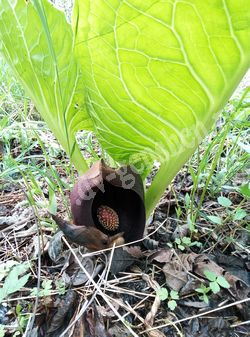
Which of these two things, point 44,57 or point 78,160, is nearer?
point 44,57

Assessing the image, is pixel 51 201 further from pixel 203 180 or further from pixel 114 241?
pixel 203 180

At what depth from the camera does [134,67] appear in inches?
28.5

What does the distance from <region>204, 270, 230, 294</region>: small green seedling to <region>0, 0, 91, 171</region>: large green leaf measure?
0.47 metres

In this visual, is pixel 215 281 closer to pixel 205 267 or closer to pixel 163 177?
pixel 205 267

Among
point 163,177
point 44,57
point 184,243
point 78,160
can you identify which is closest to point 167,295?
point 184,243

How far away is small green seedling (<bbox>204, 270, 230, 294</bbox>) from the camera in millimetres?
820

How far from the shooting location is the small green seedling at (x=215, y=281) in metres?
0.82

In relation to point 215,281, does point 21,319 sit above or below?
below

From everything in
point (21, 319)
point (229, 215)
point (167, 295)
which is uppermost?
point (229, 215)

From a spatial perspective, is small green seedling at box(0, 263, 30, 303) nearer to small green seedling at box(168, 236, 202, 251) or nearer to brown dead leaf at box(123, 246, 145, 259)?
brown dead leaf at box(123, 246, 145, 259)

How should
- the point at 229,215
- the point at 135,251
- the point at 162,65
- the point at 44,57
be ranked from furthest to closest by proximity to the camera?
the point at 229,215 < the point at 135,251 < the point at 44,57 < the point at 162,65

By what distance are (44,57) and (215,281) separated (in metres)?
0.67

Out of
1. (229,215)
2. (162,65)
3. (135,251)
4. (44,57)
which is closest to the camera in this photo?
(162,65)

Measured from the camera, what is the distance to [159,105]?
78 cm
